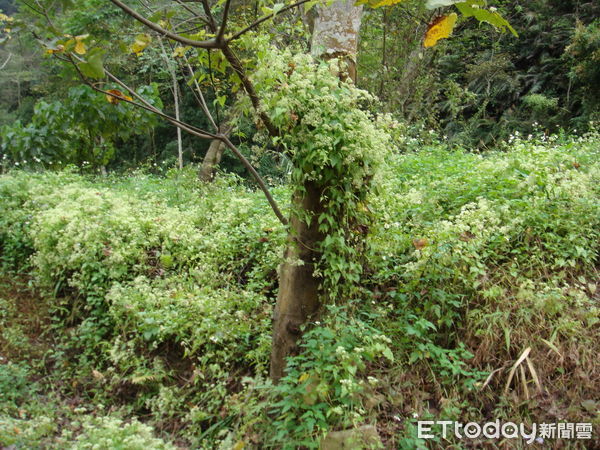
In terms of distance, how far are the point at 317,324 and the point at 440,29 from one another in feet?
7.12

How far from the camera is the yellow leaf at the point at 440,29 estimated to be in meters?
1.15

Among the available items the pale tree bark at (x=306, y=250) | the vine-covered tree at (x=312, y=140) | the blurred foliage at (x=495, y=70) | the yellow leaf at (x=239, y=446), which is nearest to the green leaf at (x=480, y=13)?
the vine-covered tree at (x=312, y=140)

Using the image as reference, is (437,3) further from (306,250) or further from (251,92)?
(306,250)

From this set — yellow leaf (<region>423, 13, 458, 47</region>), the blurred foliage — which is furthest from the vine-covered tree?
the blurred foliage

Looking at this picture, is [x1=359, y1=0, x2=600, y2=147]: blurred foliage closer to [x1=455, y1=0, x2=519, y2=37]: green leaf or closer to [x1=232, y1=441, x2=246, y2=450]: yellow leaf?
[x1=232, y1=441, x2=246, y2=450]: yellow leaf

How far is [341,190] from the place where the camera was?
2920mm

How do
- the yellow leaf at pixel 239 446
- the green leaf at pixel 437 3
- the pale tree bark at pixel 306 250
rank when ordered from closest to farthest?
the green leaf at pixel 437 3, the yellow leaf at pixel 239 446, the pale tree bark at pixel 306 250

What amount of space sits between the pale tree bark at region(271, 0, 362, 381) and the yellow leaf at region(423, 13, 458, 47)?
173cm

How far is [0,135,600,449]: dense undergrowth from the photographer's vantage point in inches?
112

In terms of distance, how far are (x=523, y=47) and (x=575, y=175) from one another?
10.0 metres

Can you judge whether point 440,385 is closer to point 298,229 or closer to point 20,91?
point 298,229

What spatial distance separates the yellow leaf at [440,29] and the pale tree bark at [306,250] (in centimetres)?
173

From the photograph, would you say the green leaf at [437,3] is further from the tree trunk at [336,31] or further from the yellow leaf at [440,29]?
the tree trunk at [336,31]

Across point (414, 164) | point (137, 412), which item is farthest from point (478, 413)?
point (414, 164)
